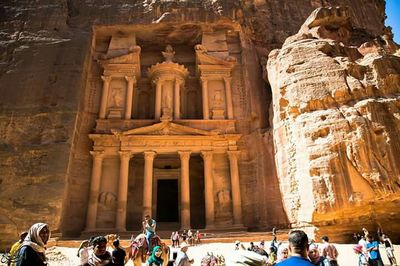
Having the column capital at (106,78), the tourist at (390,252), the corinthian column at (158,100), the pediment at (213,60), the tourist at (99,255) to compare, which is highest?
the pediment at (213,60)

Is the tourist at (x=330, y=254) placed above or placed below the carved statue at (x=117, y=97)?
below

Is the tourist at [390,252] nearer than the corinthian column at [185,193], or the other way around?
the tourist at [390,252]

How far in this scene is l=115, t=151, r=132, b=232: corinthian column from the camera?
17.5 m

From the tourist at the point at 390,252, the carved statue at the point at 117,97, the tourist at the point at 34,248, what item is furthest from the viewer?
the carved statue at the point at 117,97

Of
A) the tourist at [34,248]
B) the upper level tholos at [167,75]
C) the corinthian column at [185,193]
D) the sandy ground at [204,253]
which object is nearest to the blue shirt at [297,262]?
the tourist at [34,248]

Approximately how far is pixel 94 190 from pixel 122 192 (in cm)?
172

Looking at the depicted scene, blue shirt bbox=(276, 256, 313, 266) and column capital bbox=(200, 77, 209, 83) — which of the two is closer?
blue shirt bbox=(276, 256, 313, 266)

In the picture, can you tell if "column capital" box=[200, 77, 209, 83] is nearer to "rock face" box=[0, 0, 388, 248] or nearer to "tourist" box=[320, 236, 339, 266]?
"rock face" box=[0, 0, 388, 248]

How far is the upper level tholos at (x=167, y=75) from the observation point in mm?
21078

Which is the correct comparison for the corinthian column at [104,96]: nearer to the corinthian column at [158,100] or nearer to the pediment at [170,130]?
the pediment at [170,130]

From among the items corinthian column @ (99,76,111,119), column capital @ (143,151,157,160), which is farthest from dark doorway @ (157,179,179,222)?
corinthian column @ (99,76,111,119)

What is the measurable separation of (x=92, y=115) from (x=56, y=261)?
444 inches

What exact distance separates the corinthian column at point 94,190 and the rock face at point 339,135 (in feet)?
35.2

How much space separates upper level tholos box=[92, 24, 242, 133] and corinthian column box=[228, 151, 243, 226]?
6.35 feet
